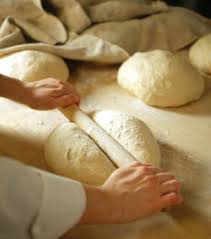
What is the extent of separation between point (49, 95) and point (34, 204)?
44 centimetres

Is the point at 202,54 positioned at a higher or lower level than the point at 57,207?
lower

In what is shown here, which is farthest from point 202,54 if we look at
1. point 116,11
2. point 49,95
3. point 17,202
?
point 17,202

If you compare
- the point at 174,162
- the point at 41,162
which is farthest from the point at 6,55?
the point at 174,162

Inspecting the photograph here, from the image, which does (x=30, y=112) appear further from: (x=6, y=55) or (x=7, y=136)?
(x=6, y=55)

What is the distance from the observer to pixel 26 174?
735 mm

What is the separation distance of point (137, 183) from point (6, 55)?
2.76 ft

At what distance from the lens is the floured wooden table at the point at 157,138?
2.87ft

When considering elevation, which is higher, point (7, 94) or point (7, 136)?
point (7, 94)

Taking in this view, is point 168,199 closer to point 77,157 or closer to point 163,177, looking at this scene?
point 163,177

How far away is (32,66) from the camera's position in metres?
1.36

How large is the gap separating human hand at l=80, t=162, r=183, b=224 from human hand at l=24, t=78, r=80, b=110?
33 cm

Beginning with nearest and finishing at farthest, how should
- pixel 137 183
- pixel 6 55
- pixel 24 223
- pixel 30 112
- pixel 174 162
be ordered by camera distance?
pixel 24 223, pixel 137 183, pixel 174 162, pixel 30 112, pixel 6 55

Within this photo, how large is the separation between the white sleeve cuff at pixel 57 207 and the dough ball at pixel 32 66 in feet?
2.15

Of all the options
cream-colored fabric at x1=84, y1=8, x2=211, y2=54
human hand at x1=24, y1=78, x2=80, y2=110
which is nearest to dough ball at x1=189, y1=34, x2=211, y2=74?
cream-colored fabric at x1=84, y1=8, x2=211, y2=54
